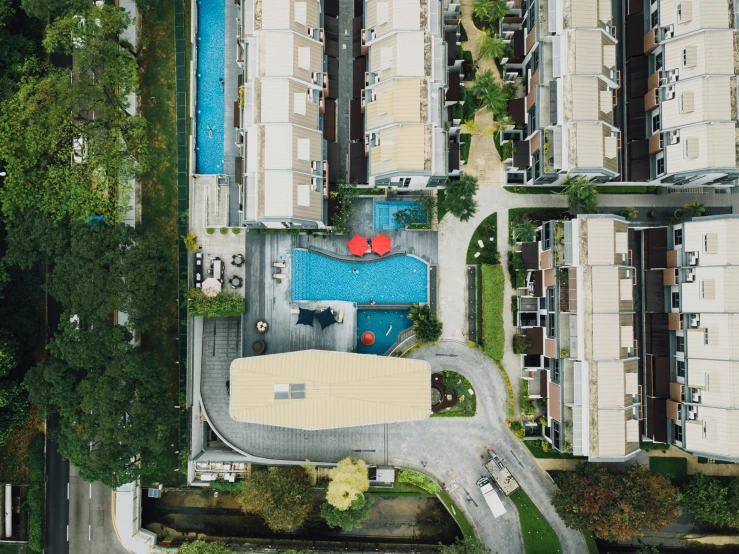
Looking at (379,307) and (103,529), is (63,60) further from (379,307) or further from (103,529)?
(103,529)

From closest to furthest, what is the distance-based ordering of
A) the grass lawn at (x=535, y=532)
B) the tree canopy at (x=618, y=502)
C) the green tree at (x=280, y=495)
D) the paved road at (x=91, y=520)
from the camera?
the tree canopy at (x=618, y=502), the green tree at (x=280, y=495), the grass lawn at (x=535, y=532), the paved road at (x=91, y=520)

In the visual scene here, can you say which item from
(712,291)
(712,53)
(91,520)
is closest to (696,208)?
(712,291)

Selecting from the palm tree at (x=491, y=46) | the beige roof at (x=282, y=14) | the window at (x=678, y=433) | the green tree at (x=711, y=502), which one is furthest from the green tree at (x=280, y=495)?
the palm tree at (x=491, y=46)

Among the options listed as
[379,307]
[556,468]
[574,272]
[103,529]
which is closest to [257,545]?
[103,529]

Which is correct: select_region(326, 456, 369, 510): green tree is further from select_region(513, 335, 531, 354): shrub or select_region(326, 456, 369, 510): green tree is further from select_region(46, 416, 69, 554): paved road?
select_region(46, 416, 69, 554): paved road

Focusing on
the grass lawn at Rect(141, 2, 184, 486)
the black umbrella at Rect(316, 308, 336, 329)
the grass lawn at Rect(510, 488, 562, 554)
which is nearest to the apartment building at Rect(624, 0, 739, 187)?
the black umbrella at Rect(316, 308, 336, 329)

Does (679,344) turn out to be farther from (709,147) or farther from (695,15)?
(695,15)

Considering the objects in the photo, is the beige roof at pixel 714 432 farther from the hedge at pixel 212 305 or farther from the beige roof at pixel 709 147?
the hedge at pixel 212 305
